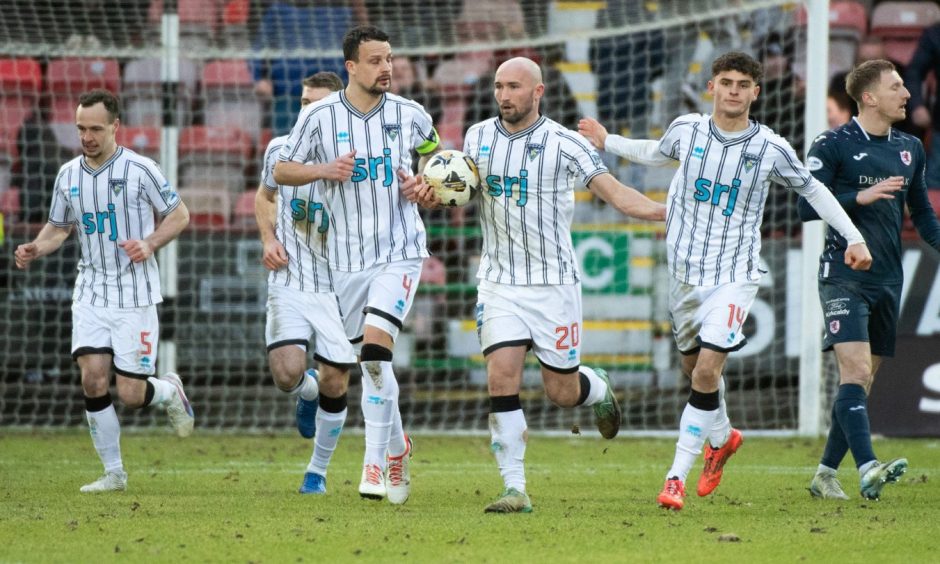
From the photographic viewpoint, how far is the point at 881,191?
709 centimetres

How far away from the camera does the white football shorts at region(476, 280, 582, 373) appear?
6641mm

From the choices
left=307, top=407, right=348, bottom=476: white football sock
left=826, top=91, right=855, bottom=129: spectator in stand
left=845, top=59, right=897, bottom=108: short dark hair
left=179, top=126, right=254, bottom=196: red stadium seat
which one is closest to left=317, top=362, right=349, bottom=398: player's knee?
left=307, top=407, right=348, bottom=476: white football sock

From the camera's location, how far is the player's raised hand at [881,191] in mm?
7055

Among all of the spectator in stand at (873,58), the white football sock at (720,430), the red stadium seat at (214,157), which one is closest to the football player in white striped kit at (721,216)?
the white football sock at (720,430)

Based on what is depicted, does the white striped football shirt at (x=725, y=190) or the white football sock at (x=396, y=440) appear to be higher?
the white striped football shirt at (x=725, y=190)

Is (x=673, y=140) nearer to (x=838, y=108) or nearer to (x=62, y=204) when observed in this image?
(x=62, y=204)

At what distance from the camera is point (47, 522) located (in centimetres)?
623

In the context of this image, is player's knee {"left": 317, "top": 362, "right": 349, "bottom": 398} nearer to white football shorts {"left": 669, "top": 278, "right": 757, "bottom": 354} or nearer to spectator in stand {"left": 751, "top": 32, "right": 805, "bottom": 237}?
white football shorts {"left": 669, "top": 278, "right": 757, "bottom": 354}

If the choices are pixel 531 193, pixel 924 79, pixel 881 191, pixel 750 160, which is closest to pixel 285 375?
Result: pixel 531 193

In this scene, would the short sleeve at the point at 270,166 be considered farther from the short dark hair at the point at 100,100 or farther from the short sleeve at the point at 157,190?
the short dark hair at the point at 100,100

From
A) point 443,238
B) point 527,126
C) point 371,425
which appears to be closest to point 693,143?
point 527,126

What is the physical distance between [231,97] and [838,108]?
550cm

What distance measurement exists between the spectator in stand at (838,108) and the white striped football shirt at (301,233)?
6.72 metres

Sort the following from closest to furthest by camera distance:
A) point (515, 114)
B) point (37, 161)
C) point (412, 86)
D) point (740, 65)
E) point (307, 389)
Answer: point (515, 114), point (740, 65), point (307, 389), point (37, 161), point (412, 86)
